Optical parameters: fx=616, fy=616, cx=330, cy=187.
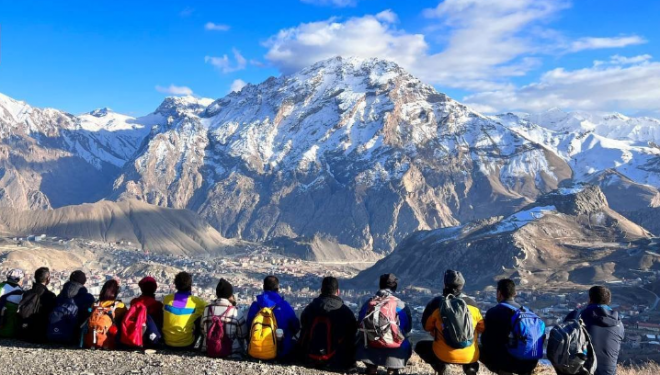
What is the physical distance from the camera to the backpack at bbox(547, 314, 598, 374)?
11141 millimetres

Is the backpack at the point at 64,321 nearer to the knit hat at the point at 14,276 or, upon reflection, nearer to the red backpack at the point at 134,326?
the red backpack at the point at 134,326

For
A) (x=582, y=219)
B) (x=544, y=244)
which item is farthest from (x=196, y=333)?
(x=582, y=219)

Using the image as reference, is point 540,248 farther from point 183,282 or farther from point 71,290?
point 71,290

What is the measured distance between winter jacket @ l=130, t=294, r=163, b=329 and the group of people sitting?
0.07ft

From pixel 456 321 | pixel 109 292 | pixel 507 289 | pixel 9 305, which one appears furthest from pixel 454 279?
pixel 9 305

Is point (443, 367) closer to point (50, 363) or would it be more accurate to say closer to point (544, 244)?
point (50, 363)

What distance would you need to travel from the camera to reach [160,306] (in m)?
13.5

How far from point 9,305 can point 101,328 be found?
2898 millimetres

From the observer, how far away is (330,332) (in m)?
12.4

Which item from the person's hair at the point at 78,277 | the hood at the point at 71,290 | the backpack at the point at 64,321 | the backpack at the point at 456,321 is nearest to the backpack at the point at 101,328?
the backpack at the point at 64,321

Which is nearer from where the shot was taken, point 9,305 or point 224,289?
point 224,289

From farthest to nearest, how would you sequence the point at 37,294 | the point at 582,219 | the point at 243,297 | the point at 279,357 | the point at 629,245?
the point at 582,219 → the point at 629,245 → the point at 243,297 → the point at 37,294 → the point at 279,357

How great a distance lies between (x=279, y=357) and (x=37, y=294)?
5866mm

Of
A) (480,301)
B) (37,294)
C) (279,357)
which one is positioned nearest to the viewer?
(279,357)
